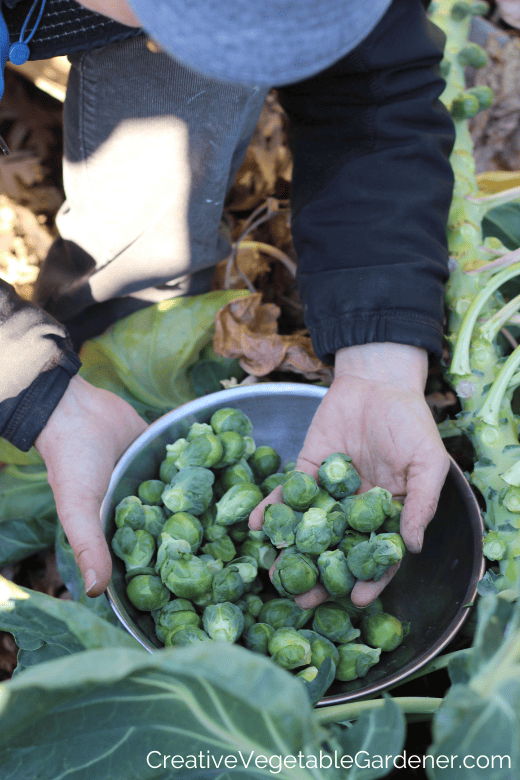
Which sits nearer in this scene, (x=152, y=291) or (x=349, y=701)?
(x=349, y=701)

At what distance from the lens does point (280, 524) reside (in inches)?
45.1

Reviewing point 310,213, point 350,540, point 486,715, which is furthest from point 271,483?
point 486,715

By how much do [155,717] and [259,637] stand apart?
1.38 feet

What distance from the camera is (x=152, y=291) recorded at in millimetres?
1861

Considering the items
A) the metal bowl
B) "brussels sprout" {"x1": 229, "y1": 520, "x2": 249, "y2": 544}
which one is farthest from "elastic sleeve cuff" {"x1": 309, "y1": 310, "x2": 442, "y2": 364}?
"brussels sprout" {"x1": 229, "y1": 520, "x2": 249, "y2": 544}

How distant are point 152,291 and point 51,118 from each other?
1.29 m

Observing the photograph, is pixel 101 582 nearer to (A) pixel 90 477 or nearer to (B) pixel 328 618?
(A) pixel 90 477

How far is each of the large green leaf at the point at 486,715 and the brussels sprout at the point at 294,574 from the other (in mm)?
501

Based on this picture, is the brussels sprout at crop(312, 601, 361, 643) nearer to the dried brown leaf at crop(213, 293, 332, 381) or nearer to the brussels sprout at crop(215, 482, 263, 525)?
the brussels sprout at crop(215, 482, 263, 525)

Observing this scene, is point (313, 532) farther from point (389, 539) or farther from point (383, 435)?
point (383, 435)

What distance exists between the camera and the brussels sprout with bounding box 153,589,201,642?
1.16 meters

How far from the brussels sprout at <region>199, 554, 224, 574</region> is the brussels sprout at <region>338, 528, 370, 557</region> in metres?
0.27

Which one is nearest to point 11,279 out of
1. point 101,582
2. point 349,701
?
point 101,582

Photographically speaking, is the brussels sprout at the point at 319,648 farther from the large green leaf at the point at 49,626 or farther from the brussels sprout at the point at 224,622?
the large green leaf at the point at 49,626
